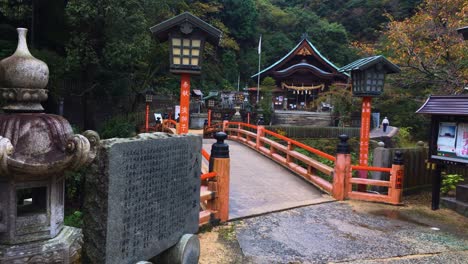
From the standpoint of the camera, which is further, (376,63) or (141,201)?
(376,63)

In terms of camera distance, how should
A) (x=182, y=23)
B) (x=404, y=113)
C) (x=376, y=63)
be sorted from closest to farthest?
1. (x=182, y=23)
2. (x=376, y=63)
3. (x=404, y=113)

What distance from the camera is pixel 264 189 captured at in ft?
Answer: 27.5

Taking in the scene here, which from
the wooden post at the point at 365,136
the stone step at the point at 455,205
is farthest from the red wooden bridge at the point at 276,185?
the wooden post at the point at 365,136

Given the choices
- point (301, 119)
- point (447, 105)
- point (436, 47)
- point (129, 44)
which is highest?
point (129, 44)

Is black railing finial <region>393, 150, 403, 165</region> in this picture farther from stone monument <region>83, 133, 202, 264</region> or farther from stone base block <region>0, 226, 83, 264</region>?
stone base block <region>0, 226, 83, 264</region>

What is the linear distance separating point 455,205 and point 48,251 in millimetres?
7553

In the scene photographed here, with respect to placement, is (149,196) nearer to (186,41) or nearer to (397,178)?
(186,41)

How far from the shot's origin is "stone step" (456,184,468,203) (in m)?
7.56

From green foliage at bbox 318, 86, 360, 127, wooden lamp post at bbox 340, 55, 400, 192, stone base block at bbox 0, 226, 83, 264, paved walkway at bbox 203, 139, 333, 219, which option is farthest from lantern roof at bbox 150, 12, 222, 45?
green foliage at bbox 318, 86, 360, 127

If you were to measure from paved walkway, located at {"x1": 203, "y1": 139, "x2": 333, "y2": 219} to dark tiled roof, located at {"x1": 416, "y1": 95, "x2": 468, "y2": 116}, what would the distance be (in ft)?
8.75

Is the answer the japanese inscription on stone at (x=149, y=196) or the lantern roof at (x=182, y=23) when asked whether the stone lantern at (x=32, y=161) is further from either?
the lantern roof at (x=182, y=23)

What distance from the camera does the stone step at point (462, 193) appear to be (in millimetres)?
7559

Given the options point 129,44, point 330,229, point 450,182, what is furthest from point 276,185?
point 129,44

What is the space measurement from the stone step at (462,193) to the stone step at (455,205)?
0.29ft
